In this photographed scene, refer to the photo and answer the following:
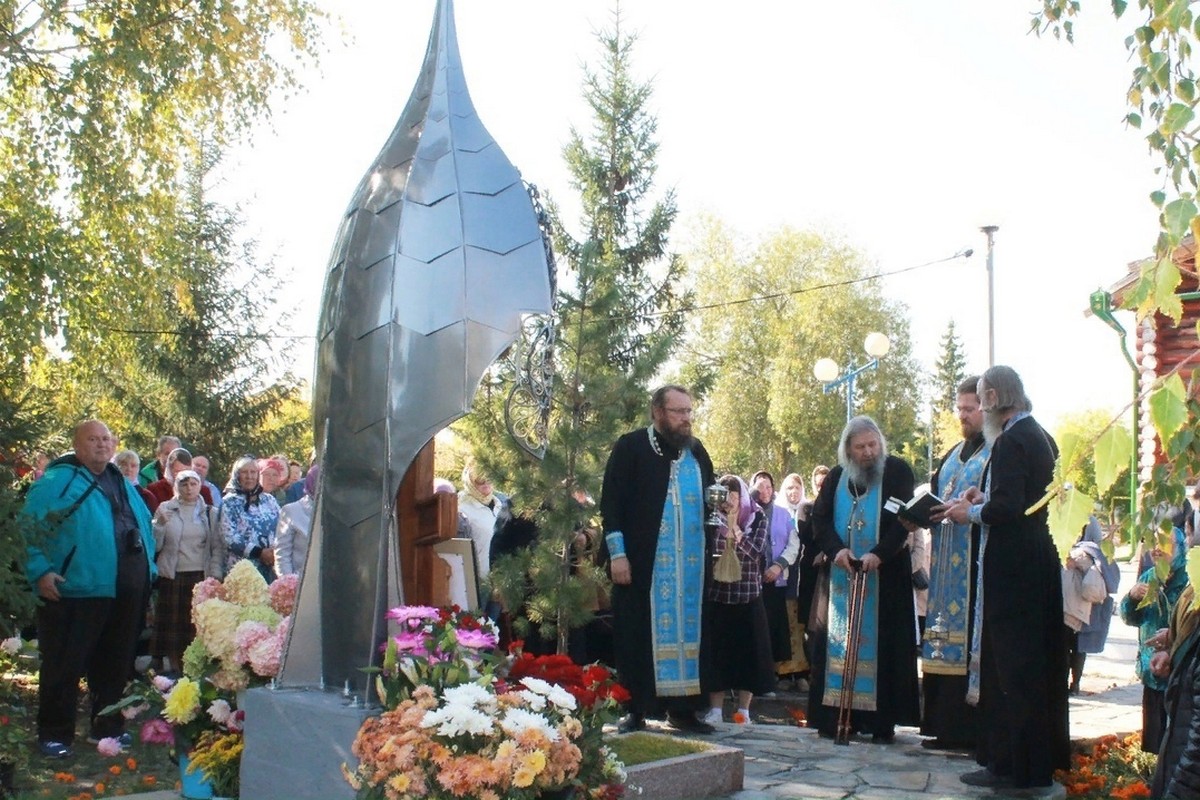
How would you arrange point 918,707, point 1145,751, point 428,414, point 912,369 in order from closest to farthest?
1. point 428,414
2. point 1145,751
3. point 918,707
4. point 912,369

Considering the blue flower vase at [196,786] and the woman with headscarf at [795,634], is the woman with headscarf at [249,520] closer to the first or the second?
the woman with headscarf at [795,634]

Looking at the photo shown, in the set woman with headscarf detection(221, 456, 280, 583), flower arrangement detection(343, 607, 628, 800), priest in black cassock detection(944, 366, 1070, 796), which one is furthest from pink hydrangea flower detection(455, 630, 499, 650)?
woman with headscarf detection(221, 456, 280, 583)

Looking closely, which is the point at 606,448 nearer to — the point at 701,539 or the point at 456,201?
the point at 701,539

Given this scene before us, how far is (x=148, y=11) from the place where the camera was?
1166 centimetres

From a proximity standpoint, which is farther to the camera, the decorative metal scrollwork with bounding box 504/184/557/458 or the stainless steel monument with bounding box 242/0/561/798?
the decorative metal scrollwork with bounding box 504/184/557/458

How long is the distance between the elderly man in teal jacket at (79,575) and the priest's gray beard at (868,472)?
14.1ft

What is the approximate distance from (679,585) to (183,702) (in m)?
3.27

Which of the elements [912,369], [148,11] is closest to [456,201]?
[148,11]

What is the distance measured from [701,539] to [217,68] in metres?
8.30

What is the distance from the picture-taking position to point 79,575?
7660 millimetres

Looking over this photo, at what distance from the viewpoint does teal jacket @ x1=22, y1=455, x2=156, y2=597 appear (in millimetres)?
7559

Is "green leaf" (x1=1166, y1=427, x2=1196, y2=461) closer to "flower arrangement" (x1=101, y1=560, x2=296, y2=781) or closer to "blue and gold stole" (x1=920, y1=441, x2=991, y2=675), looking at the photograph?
"flower arrangement" (x1=101, y1=560, x2=296, y2=781)

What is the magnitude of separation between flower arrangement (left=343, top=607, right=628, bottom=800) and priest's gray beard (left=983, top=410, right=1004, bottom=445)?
113 inches

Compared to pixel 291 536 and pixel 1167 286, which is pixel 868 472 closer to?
pixel 291 536
